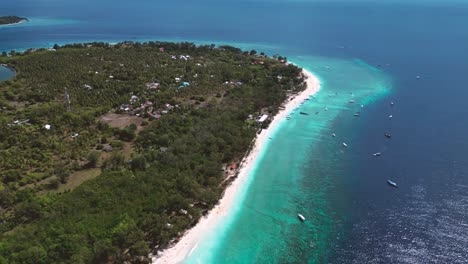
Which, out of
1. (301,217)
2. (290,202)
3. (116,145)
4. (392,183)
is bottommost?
(301,217)

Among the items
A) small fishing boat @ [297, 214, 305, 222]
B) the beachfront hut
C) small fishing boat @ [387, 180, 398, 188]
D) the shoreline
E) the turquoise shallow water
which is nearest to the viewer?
the shoreline

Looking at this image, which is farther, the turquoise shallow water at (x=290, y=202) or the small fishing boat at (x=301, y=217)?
the small fishing boat at (x=301, y=217)

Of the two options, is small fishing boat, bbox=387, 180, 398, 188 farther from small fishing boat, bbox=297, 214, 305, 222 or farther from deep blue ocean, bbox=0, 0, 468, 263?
small fishing boat, bbox=297, 214, 305, 222

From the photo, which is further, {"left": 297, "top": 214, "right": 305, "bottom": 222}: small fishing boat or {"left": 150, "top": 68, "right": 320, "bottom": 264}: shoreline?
{"left": 297, "top": 214, "right": 305, "bottom": 222}: small fishing boat

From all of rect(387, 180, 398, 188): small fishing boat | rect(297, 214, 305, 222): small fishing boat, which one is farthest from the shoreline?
rect(387, 180, 398, 188): small fishing boat

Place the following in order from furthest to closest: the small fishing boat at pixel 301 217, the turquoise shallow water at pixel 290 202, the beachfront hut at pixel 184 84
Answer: the beachfront hut at pixel 184 84 < the small fishing boat at pixel 301 217 < the turquoise shallow water at pixel 290 202

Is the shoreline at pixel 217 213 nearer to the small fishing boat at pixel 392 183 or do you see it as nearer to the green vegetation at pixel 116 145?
the green vegetation at pixel 116 145

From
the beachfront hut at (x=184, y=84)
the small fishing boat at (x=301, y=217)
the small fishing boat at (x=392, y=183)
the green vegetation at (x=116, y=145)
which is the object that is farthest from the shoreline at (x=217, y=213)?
the beachfront hut at (x=184, y=84)

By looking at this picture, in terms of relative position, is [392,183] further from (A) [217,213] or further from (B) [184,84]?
(B) [184,84]

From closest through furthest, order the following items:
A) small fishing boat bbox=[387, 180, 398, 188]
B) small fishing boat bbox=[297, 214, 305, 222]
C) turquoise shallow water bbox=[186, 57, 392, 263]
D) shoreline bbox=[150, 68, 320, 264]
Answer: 1. shoreline bbox=[150, 68, 320, 264]
2. turquoise shallow water bbox=[186, 57, 392, 263]
3. small fishing boat bbox=[297, 214, 305, 222]
4. small fishing boat bbox=[387, 180, 398, 188]

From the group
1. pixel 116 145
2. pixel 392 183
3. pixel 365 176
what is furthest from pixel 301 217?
pixel 116 145
